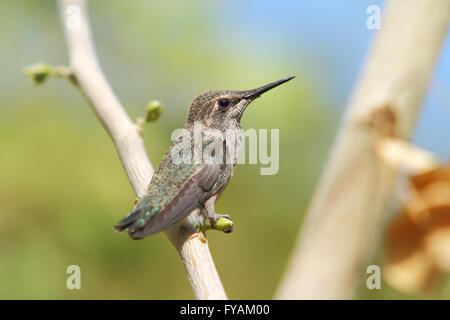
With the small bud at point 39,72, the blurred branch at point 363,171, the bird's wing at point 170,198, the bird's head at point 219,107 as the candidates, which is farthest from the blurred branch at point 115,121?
the blurred branch at point 363,171

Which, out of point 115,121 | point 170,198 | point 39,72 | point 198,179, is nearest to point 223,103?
point 198,179

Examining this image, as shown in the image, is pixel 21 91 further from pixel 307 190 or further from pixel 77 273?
pixel 307 190

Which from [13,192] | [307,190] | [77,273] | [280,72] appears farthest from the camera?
[280,72]

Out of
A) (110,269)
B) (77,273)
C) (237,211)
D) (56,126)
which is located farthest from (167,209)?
(56,126)

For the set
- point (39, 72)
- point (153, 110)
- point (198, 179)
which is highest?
point (39, 72)

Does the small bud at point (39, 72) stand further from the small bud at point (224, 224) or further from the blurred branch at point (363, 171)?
the blurred branch at point (363, 171)

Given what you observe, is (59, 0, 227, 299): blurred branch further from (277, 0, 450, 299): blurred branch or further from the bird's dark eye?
(277, 0, 450, 299): blurred branch

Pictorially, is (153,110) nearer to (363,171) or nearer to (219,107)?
(219,107)
